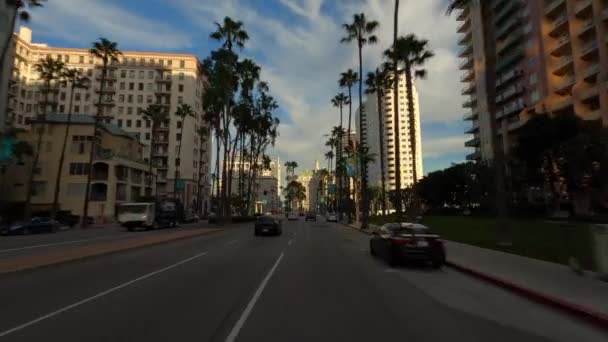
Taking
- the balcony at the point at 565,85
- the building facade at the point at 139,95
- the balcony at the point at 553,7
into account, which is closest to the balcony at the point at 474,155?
the balcony at the point at 565,85

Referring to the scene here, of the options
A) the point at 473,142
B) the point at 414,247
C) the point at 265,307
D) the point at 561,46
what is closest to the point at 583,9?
the point at 561,46

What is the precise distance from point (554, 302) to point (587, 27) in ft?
180

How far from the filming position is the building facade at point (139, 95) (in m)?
97.2

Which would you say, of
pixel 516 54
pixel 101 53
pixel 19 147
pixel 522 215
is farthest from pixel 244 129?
pixel 516 54

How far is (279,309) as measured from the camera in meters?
7.17

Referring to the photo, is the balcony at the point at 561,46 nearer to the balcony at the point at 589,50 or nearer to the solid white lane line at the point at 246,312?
the balcony at the point at 589,50

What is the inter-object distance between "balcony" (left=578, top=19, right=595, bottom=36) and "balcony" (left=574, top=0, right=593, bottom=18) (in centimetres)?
91

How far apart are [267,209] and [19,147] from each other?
10708 centimetres

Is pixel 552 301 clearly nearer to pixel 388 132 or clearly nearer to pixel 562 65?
pixel 562 65

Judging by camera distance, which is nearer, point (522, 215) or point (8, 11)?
point (8, 11)

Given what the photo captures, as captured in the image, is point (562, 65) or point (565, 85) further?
point (562, 65)

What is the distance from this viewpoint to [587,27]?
49344mm

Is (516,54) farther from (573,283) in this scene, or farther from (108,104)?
(108,104)

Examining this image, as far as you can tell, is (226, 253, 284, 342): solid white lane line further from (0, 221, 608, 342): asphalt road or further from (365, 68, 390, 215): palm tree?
(365, 68, 390, 215): palm tree
